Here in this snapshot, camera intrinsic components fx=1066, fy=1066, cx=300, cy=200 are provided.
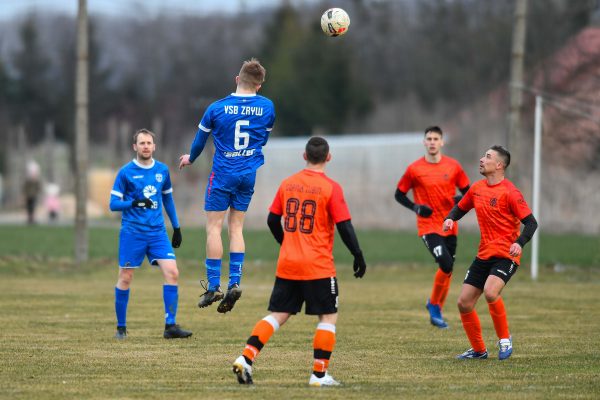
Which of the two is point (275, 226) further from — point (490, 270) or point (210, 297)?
point (490, 270)

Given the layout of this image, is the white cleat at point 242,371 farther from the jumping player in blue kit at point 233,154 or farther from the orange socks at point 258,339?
the jumping player in blue kit at point 233,154

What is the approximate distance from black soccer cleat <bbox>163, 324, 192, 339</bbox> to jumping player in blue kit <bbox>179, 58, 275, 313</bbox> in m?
1.27

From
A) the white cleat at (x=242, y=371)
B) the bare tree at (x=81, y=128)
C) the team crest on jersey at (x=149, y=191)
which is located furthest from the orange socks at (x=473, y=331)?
the bare tree at (x=81, y=128)

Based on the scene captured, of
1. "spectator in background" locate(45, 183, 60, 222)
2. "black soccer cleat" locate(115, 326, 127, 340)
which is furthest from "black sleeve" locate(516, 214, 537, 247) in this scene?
"spectator in background" locate(45, 183, 60, 222)

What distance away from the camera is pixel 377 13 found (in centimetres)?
10081

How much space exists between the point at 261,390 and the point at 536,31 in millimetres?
56697

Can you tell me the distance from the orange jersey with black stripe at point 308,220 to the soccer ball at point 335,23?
3411 millimetres

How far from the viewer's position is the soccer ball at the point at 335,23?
12.0 metres

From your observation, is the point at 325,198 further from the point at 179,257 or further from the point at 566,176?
the point at 566,176

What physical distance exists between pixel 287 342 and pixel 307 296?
328cm

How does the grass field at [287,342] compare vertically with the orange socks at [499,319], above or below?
below

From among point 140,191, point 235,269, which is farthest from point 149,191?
point 235,269

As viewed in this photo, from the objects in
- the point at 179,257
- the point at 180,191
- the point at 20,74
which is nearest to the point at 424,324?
the point at 179,257

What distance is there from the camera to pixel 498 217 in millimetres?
10992
